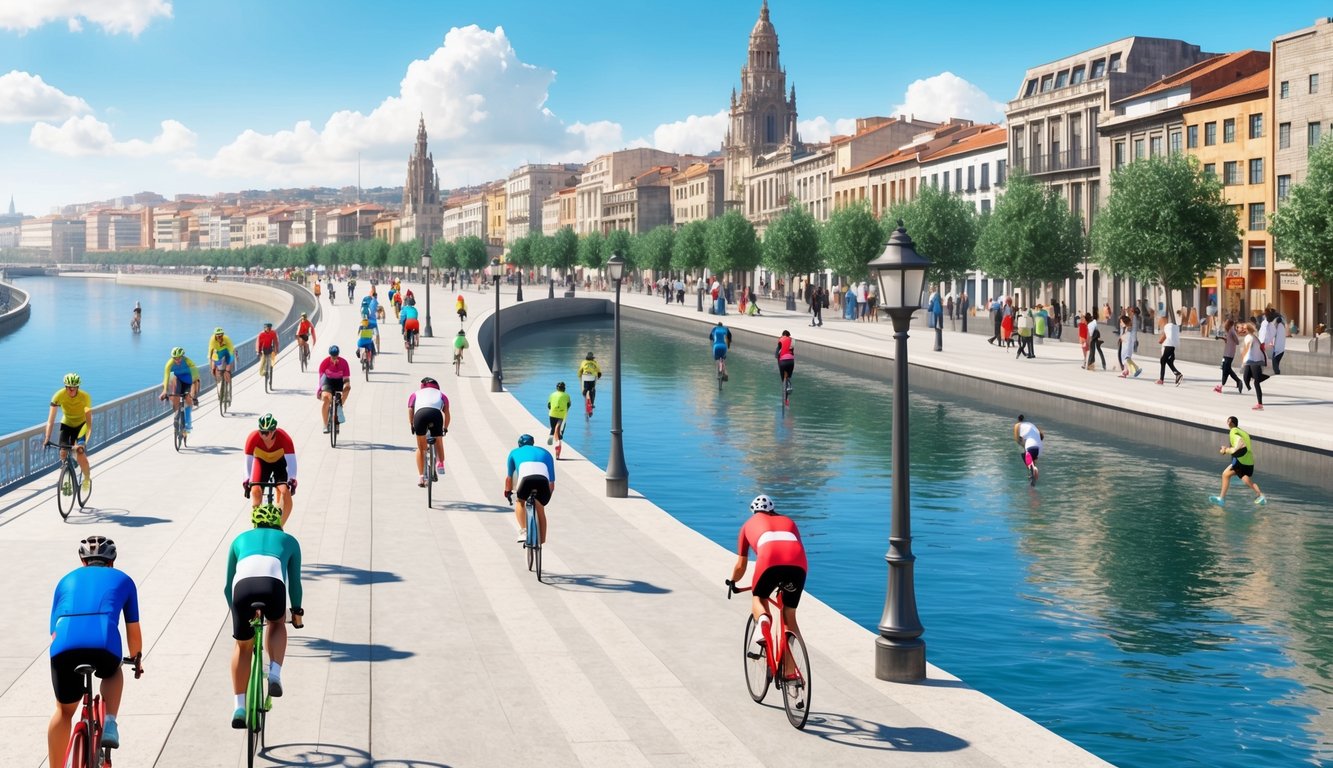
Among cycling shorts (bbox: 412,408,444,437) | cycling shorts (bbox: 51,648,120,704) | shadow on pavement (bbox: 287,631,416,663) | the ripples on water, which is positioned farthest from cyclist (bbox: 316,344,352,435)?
cycling shorts (bbox: 51,648,120,704)

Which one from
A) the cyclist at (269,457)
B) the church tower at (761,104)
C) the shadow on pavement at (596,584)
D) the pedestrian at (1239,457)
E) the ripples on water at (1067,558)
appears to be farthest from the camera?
the church tower at (761,104)

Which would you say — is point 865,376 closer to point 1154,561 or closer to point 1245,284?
point 1245,284

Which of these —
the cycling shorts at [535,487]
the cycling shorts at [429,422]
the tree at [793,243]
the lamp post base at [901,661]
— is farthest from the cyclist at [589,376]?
the tree at [793,243]

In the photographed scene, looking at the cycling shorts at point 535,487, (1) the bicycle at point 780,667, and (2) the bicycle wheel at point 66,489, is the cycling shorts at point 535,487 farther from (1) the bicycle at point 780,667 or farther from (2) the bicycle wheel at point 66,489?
(2) the bicycle wheel at point 66,489

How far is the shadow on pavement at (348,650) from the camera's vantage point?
11.5 m

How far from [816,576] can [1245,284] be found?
48904mm

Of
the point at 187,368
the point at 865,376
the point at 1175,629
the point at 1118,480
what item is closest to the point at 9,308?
the point at 865,376

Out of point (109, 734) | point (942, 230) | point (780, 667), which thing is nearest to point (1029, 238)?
point (942, 230)

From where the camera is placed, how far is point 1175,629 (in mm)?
15375

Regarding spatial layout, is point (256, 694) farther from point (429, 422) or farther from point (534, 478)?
point (429, 422)

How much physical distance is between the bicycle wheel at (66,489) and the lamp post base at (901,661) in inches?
453

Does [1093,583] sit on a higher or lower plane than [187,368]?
lower

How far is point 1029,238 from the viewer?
62938 mm

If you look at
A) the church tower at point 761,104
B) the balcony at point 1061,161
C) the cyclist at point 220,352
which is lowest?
the cyclist at point 220,352
